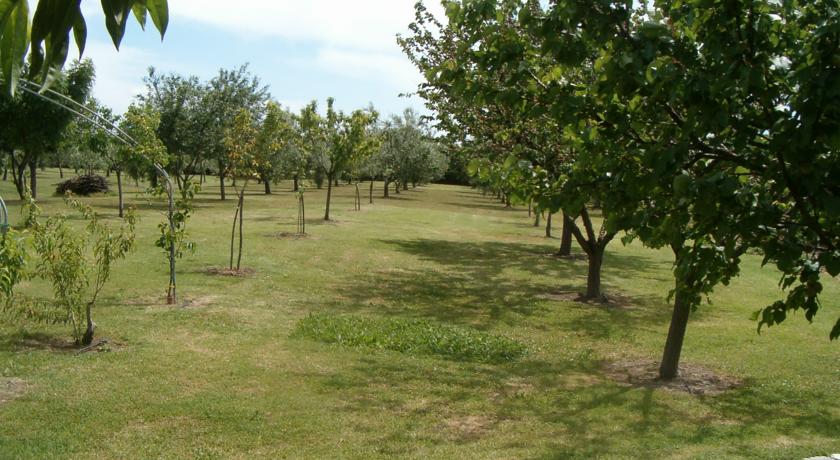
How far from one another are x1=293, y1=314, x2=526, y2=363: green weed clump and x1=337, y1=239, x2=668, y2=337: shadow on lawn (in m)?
1.10

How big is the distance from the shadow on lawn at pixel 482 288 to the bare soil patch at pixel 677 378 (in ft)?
6.83

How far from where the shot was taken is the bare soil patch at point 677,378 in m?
8.87

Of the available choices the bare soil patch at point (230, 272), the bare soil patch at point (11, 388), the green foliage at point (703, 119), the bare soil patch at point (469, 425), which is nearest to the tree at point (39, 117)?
the bare soil patch at point (230, 272)

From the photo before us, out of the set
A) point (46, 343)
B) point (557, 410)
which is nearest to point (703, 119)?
point (557, 410)

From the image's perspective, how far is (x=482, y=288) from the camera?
16.6 metres

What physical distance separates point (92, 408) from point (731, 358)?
28.7 feet

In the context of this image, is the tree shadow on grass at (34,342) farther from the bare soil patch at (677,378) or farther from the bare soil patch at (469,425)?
the bare soil patch at (677,378)

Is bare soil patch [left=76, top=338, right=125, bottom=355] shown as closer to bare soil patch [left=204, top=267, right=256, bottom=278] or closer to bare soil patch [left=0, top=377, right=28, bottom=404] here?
bare soil patch [left=0, top=377, right=28, bottom=404]

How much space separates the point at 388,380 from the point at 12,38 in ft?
25.8

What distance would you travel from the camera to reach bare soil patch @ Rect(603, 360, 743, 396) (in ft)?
29.1

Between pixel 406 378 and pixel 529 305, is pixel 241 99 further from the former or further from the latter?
pixel 406 378

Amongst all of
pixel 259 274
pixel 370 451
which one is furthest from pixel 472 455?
pixel 259 274

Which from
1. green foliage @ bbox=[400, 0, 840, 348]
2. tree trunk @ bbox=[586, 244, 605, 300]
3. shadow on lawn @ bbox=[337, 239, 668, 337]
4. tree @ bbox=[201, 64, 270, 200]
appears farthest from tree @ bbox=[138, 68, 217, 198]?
green foliage @ bbox=[400, 0, 840, 348]

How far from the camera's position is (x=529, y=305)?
1462 cm
